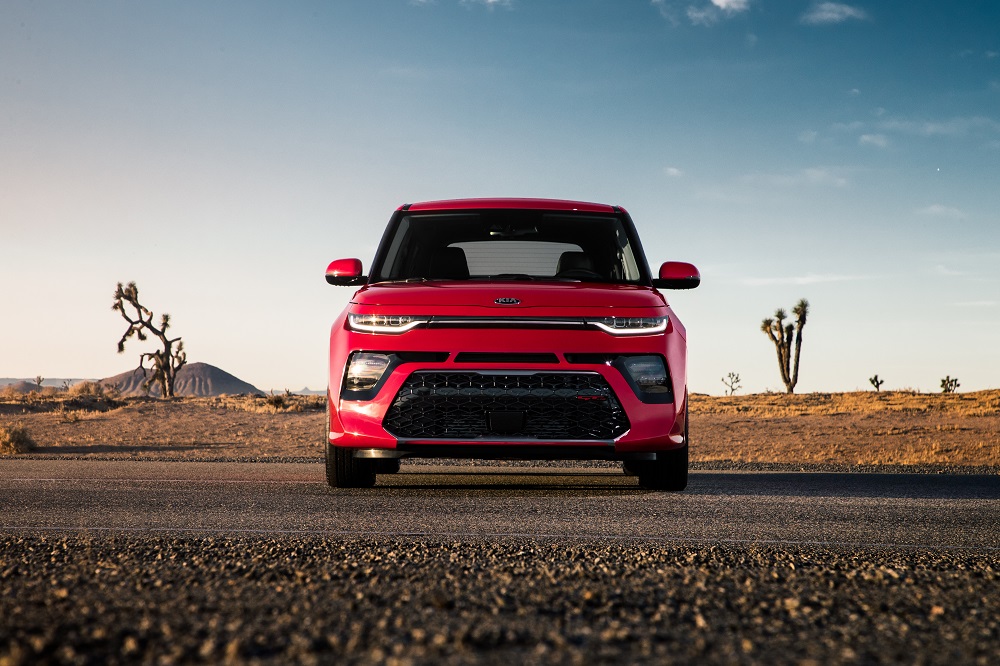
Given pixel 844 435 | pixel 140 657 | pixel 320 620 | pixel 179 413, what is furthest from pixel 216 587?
pixel 179 413

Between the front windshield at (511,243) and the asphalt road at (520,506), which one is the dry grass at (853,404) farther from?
the front windshield at (511,243)

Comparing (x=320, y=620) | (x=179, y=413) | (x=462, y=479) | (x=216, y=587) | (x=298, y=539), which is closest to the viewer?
(x=320, y=620)

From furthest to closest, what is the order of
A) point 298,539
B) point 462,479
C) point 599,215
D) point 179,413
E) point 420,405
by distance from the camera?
point 179,413 → point 462,479 → point 599,215 → point 420,405 → point 298,539

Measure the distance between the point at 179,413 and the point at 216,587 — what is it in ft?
95.1

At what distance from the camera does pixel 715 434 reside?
2398cm

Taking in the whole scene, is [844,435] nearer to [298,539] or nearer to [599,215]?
[599,215]

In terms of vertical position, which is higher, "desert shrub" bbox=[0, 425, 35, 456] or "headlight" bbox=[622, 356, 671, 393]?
"headlight" bbox=[622, 356, 671, 393]

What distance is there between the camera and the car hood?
254 inches

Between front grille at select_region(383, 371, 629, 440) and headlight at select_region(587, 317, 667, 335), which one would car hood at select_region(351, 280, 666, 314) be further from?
front grille at select_region(383, 371, 629, 440)

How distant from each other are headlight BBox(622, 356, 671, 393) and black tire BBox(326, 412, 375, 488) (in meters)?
2.06

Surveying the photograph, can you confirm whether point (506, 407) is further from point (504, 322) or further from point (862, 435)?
point (862, 435)

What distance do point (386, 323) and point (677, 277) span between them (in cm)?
237

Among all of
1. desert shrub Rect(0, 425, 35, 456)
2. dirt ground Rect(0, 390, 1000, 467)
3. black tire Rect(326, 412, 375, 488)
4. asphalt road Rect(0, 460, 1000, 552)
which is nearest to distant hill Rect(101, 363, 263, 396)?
dirt ground Rect(0, 390, 1000, 467)

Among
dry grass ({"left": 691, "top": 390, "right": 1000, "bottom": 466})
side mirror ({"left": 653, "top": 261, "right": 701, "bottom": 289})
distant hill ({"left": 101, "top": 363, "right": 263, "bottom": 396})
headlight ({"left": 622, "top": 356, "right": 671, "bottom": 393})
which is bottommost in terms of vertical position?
dry grass ({"left": 691, "top": 390, "right": 1000, "bottom": 466})
